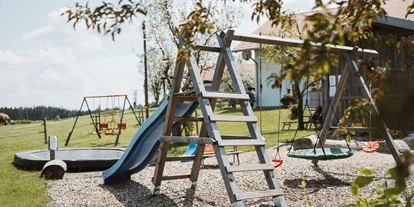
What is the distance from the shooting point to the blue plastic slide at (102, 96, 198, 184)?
6504mm

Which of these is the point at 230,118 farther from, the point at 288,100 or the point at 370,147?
the point at 288,100

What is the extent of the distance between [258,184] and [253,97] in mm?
23974

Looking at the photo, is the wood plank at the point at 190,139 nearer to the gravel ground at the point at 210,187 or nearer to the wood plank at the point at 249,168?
the wood plank at the point at 249,168

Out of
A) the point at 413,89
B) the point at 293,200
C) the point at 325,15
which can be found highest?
the point at 325,15

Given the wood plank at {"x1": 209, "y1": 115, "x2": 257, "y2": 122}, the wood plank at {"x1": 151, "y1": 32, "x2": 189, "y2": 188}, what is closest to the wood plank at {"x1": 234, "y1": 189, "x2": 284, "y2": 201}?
the wood plank at {"x1": 209, "y1": 115, "x2": 257, "y2": 122}

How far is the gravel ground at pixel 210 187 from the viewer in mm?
6195

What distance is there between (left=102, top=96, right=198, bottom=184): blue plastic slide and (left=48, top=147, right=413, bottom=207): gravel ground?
0.60 ft

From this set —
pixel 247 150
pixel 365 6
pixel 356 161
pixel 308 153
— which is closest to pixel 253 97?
pixel 247 150

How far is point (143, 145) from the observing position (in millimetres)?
7055

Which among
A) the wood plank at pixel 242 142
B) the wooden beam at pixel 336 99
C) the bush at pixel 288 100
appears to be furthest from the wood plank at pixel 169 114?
the bush at pixel 288 100

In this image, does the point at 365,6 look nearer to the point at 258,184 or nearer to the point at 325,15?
the point at 325,15

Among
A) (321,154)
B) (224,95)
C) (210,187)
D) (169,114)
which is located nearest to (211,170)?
(210,187)

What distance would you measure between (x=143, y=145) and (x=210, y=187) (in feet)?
3.91

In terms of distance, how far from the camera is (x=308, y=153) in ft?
23.5
